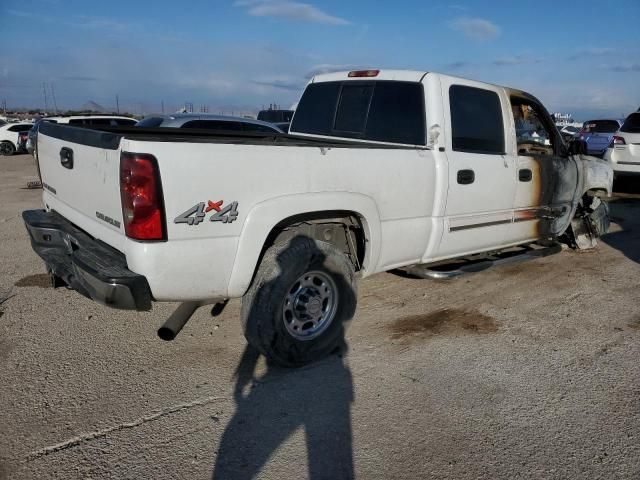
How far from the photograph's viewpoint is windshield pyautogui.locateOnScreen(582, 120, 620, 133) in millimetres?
17766

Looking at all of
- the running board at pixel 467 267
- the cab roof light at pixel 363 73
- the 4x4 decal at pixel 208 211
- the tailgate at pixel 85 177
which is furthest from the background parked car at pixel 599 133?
the tailgate at pixel 85 177

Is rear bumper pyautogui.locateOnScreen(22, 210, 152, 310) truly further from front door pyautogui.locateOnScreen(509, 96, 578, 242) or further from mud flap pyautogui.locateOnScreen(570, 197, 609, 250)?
mud flap pyautogui.locateOnScreen(570, 197, 609, 250)

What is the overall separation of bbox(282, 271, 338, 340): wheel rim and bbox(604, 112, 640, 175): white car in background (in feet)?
32.8

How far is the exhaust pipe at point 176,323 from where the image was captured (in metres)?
3.04

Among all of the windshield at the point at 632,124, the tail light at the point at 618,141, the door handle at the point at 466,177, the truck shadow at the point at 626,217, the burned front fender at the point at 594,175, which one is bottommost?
the truck shadow at the point at 626,217

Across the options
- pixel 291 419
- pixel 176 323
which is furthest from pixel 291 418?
pixel 176 323

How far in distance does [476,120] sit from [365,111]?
0.98 meters

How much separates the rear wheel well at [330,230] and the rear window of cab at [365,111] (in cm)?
94

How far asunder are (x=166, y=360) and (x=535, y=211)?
12.4 feet

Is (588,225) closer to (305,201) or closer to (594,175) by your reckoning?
(594,175)

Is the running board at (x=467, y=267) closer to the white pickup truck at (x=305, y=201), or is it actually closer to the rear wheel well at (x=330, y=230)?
the white pickup truck at (x=305, y=201)

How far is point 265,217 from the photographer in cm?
300

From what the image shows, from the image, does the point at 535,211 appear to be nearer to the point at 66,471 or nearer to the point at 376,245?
the point at 376,245

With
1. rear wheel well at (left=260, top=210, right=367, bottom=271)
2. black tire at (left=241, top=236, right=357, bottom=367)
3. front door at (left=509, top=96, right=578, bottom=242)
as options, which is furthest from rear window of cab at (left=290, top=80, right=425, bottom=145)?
black tire at (left=241, top=236, right=357, bottom=367)
